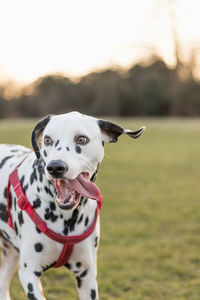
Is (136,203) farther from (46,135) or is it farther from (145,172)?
(46,135)

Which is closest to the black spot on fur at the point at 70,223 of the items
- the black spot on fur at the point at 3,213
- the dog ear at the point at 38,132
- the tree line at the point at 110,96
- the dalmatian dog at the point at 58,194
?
the dalmatian dog at the point at 58,194

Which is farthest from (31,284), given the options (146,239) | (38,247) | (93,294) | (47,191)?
(146,239)

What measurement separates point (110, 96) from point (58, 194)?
150 ft

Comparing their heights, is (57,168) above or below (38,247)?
above

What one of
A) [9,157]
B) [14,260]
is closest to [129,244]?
[14,260]

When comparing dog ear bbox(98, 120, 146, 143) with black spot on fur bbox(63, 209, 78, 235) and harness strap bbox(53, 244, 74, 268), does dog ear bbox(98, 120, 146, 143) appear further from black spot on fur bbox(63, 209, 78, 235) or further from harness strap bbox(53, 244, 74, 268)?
harness strap bbox(53, 244, 74, 268)

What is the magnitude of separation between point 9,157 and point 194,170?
1091 centimetres

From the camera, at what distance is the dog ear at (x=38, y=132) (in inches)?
105

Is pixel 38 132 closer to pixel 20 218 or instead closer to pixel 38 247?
pixel 20 218

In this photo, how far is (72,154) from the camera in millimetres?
2400

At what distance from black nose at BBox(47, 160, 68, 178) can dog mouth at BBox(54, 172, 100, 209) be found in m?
0.14

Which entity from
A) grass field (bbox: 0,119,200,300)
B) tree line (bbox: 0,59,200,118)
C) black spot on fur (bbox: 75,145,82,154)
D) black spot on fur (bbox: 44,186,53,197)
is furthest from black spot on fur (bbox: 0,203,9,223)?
tree line (bbox: 0,59,200,118)

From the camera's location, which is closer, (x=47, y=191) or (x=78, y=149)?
(x=78, y=149)

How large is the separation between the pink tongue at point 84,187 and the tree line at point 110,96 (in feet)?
146
